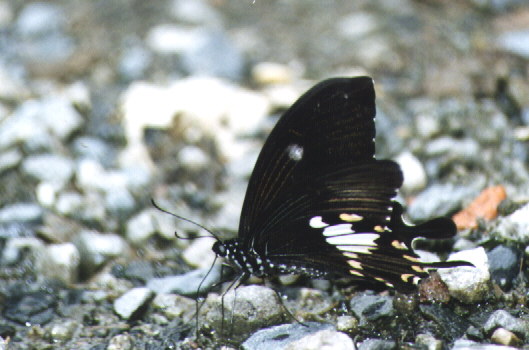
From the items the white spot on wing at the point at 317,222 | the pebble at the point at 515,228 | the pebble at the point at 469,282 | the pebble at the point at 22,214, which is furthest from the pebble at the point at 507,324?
the pebble at the point at 22,214

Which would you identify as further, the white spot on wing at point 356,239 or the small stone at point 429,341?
the white spot on wing at point 356,239

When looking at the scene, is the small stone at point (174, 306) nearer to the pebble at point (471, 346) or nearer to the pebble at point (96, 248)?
the pebble at point (96, 248)

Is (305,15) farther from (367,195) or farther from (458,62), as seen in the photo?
(367,195)

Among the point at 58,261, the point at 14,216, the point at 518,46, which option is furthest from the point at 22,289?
the point at 518,46

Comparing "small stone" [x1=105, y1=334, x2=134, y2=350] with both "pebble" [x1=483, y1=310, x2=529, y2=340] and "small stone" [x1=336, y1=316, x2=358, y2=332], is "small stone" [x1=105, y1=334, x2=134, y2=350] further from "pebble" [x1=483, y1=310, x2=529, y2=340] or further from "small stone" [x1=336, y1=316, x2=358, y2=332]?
"pebble" [x1=483, y1=310, x2=529, y2=340]

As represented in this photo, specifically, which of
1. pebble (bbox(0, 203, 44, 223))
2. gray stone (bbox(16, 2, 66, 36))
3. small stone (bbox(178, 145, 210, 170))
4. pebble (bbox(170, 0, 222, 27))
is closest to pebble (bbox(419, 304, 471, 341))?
small stone (bbox(178, 145, 210, 170))
